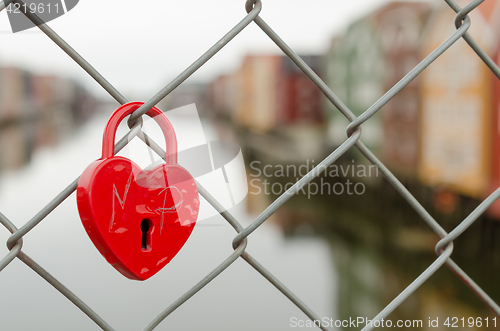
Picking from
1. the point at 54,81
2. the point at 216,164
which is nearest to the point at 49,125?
the point at 54,81

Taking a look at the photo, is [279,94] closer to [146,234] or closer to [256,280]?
[256,280]

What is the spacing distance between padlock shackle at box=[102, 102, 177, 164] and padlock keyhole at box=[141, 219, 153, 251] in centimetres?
5

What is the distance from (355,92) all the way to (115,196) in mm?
11136

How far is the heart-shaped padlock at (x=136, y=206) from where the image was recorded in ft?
1.06

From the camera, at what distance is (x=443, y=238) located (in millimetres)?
503

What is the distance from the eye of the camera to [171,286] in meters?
6.86

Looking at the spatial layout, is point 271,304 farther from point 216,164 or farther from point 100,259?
point 216,164

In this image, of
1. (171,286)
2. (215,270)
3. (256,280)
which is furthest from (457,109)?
(215,270)

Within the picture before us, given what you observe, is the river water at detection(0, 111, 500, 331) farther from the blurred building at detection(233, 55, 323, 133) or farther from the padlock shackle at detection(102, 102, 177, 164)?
the blurred building at detection(233, 55, 323, 133)

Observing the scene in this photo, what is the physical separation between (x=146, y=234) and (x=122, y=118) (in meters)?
0.10

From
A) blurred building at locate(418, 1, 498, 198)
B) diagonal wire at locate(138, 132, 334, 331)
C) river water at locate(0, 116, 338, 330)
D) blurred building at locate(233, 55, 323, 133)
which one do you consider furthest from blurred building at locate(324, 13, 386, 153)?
diagonal wire at locate(138, 132, 334, 331)

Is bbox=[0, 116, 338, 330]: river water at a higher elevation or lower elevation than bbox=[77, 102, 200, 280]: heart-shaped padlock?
lower

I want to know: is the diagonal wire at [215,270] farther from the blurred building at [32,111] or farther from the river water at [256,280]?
the blurred building at [32,111]

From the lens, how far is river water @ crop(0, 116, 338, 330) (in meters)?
6.07
